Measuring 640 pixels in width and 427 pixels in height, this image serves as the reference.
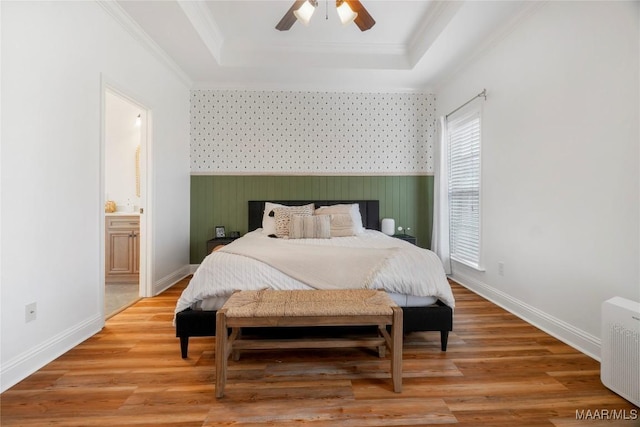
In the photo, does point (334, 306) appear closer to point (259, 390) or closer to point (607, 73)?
point (259, 390)

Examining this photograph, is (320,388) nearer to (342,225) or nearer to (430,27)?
(342,225)

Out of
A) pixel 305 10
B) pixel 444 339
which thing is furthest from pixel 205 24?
pixel 444 339

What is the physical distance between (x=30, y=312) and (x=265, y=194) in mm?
2849

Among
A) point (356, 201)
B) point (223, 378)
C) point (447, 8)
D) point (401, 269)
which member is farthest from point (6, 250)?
point (447, 8)

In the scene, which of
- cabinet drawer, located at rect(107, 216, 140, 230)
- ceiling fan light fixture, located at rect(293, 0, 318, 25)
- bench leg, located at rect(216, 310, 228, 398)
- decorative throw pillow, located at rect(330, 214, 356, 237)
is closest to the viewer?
bench leg, located at rect(216, 310, 228, 398)

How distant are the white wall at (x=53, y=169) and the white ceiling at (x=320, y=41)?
0.53m

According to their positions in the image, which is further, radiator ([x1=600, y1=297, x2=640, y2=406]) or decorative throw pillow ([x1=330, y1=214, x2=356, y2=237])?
decorative throw pillow ([x1=330, y1=214, x2=356, y2=237])

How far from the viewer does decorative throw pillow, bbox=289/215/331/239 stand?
3.22 metres

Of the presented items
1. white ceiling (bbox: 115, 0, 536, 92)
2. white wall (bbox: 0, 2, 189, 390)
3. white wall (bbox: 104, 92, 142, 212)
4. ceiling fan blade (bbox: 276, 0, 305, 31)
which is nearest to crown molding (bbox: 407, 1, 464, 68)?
white ceiling (bbox: 115, 0, 536, 92)

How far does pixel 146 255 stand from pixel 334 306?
8.42 ft

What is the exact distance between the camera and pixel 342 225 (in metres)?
3.46

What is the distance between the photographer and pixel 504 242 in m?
2.99

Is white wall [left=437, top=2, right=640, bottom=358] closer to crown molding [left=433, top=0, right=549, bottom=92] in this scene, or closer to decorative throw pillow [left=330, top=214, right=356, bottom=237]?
crown molding [left=433, top=0, right=549, bottom=92]

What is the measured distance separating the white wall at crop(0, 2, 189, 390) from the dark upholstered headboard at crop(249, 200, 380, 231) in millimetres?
1982
